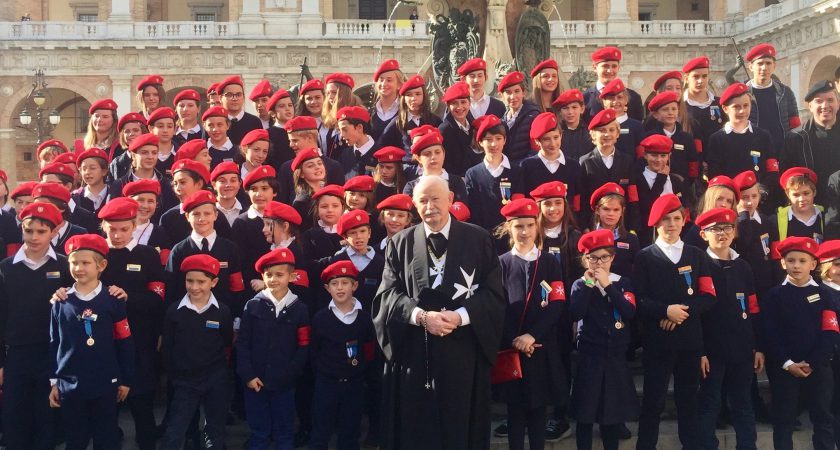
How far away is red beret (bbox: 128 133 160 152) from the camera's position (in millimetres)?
7367

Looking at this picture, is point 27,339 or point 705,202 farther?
point 705,202

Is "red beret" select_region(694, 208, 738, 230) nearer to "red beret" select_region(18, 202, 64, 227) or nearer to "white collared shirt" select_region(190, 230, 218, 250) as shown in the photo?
"white collared shirt" select_region(190, 230, 218, 250)

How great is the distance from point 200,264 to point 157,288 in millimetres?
518

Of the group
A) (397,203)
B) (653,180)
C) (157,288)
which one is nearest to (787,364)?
(653,180)

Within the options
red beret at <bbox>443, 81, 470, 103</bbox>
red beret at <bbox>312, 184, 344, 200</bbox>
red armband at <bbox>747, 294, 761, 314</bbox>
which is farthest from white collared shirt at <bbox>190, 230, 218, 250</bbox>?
red armband at <bbox>747, 294, 761, 314</bbox>

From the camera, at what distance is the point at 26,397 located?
20.8 ft

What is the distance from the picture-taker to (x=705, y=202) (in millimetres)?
6715

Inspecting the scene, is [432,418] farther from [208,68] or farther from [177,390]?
[208,68]

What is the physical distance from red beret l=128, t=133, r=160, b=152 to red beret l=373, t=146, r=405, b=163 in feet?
6.03

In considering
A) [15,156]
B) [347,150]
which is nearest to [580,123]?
[347,150]

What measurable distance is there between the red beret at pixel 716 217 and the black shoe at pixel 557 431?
173 centimetres

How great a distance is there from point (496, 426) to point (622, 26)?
3146cm

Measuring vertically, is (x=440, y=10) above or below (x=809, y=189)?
above

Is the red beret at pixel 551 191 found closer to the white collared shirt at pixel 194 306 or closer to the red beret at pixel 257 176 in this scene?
the red beret at pixel 257 176
